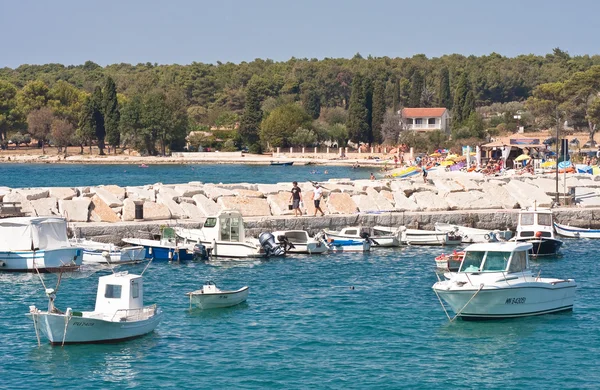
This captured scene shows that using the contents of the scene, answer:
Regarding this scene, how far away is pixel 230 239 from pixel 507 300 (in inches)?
503

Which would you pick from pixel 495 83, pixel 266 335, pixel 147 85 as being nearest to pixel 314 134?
pixel 495 83

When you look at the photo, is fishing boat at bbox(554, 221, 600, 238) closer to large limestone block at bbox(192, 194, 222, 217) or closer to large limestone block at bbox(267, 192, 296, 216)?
large limestone block at bbox(267, 192, 296, 216)

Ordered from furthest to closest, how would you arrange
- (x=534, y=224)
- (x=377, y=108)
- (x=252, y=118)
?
(x=252, y=118), (x=377, y=108), (x=534, y=224)

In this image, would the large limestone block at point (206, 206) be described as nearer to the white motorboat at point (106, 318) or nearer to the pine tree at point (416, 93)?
the white motorboat at point (106, 318)

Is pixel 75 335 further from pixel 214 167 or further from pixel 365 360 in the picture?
pixel 214 167

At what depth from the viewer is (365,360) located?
2153 cm

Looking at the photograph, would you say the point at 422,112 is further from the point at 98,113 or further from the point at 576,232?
the point at 576,232

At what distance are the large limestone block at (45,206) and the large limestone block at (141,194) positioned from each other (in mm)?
3593

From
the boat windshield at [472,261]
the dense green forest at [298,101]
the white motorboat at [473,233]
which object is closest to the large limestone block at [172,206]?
the white motorboat at [473,233]

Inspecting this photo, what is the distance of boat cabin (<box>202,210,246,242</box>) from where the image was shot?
34656mm

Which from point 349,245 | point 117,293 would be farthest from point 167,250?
point 117,293

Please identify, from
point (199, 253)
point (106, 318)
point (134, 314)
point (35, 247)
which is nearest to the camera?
point (106, 318)

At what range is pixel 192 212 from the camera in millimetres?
39875

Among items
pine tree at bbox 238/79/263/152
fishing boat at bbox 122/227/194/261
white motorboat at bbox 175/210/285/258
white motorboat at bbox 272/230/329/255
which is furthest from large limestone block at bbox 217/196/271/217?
pine tree at bbox 238/79/263/152
